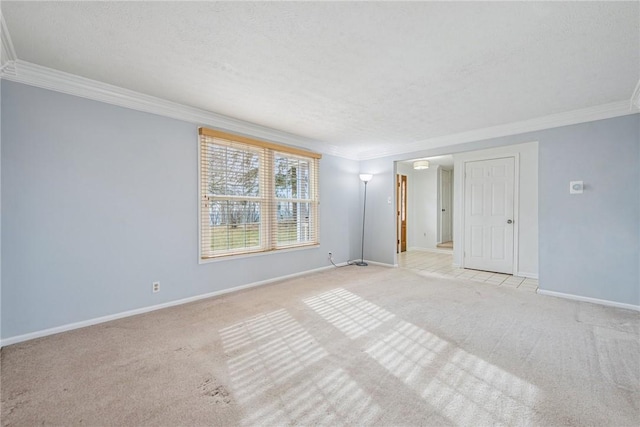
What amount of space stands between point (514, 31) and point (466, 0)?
57cm

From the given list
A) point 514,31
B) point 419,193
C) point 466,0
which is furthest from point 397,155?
point 466,0

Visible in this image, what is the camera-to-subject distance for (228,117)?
3760mm

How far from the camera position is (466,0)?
65.5 inches

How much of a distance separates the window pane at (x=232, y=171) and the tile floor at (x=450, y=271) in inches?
139

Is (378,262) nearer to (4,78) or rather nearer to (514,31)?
(514,31)

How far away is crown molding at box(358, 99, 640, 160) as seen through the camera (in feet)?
10.8

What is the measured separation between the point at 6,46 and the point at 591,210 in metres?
6.04

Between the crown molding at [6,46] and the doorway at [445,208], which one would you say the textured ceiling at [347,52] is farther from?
the doorway at [445,208]

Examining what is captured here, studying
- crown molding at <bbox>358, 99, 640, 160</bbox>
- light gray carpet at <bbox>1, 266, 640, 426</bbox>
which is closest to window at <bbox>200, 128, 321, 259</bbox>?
light gray carpet at <bbox>1, 266, 640, 426</bbox>

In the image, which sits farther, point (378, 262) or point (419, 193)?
point (419, 193)

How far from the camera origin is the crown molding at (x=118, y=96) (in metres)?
2.44

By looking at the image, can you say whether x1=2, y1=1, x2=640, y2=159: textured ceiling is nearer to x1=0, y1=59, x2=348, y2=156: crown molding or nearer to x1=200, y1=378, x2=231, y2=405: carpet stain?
x1=0, y1=59, x2=348, y2=156: crown molding

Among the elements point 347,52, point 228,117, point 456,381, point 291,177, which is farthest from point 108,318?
point 347,52

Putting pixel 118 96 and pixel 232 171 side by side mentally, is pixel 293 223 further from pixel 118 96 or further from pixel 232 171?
pixel 118 96
